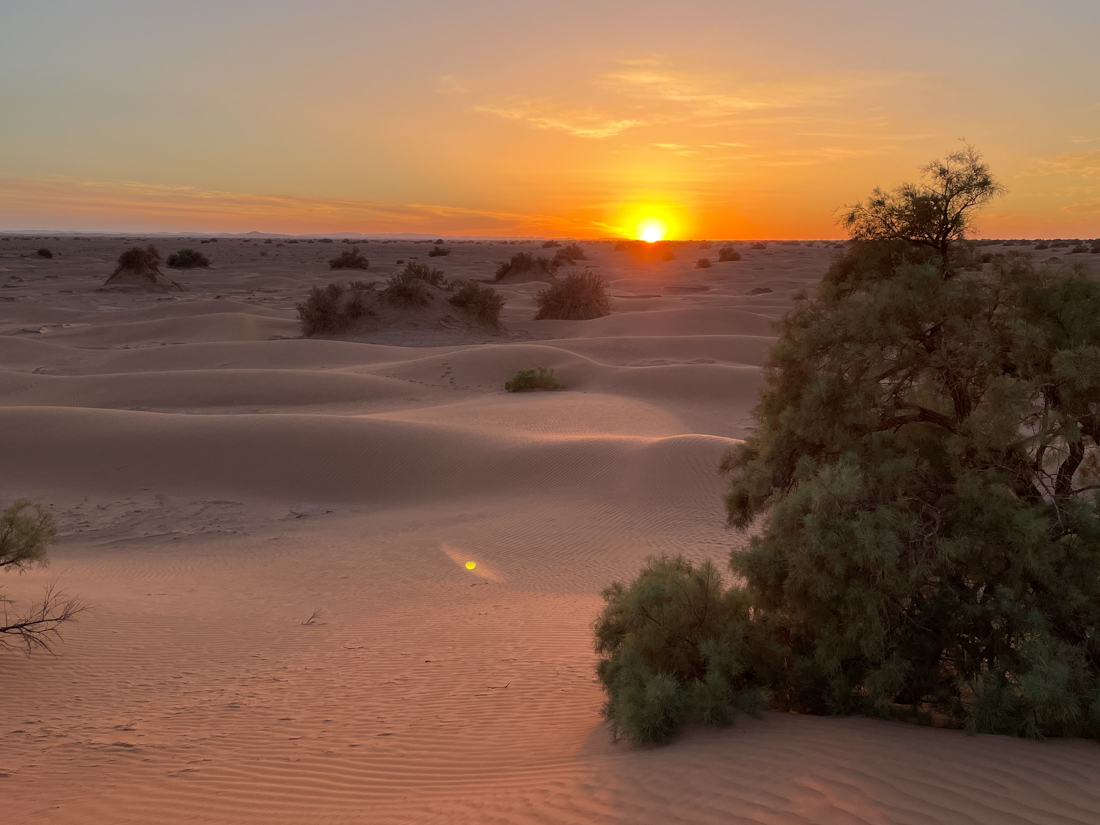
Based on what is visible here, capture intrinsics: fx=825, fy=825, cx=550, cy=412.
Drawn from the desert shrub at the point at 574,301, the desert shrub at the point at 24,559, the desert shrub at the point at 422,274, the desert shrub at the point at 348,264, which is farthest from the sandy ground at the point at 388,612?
the desert shrub at the point at 348,264

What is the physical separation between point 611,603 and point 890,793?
2.89 metres

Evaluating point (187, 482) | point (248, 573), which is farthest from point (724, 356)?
point (248, 573)

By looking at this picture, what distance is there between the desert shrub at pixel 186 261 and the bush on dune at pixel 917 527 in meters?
64.8

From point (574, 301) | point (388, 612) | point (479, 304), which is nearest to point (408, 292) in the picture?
point (479, 304)

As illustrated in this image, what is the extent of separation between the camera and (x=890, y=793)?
178 inches

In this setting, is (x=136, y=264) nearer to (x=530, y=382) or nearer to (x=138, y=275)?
(x=138, y=275)

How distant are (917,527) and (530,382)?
20591mm

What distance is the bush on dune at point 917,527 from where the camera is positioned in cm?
548

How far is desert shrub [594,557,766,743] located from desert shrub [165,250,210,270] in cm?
6454

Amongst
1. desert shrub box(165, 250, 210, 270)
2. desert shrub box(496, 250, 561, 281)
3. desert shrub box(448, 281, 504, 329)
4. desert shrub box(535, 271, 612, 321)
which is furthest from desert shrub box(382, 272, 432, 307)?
desert shrub box(165, 250, 210, 270)

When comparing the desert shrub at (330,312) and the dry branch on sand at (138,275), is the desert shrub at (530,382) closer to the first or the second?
the desert shrub at (330,312)

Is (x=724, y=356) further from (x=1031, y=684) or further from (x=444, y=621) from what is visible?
(x=1031, y=684)

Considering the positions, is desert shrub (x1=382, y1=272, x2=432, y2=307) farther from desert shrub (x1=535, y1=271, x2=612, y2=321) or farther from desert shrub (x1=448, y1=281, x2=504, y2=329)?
desert shrub (x1=535, y1=271, x2=612, y2=321)

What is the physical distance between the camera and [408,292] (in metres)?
37.4
